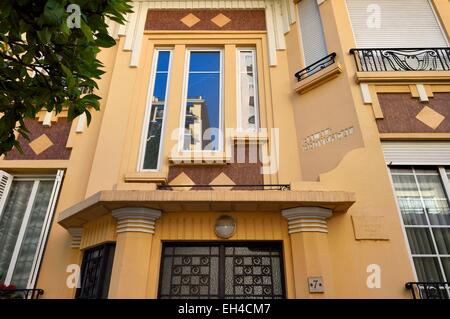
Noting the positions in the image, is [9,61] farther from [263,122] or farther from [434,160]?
[434,160]

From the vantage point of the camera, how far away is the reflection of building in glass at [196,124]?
19.6 ft

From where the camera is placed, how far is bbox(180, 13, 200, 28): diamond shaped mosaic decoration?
24.2ft

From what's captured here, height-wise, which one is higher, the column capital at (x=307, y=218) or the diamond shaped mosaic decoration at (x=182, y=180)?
the diamond shaped mosaic decoration at (x=182, y=180)

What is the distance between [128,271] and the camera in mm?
4230

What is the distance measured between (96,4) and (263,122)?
396 cm

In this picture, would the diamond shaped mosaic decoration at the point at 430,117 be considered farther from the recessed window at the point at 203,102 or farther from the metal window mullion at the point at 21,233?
the metal window mullion at the point at 21,233

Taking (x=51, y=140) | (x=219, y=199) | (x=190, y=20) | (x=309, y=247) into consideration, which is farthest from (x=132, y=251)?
(x=190, y=20)

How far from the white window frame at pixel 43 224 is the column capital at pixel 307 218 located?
12.7 ft

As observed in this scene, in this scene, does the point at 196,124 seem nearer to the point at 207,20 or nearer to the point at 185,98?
the point at 185,98

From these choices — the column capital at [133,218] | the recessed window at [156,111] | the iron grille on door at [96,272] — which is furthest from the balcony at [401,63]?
the iron grille on door at [96,272]

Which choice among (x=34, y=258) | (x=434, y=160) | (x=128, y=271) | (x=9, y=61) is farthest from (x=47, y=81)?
(x=434, y=160)

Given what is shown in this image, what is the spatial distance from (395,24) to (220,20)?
12.2 feet

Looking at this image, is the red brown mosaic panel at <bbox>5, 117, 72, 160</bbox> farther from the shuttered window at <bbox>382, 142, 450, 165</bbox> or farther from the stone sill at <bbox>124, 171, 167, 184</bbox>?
the shuttered window at <bbox>382, 142, 450, 165</bbox>

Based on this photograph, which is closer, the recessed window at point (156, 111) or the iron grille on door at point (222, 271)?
the iron grille on door at point (222, 271)
